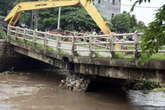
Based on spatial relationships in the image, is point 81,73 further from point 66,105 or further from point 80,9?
point 80,9

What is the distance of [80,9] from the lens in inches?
1299

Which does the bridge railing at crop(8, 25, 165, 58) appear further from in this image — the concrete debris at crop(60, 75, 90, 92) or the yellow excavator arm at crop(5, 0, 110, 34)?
the yellow excavator arm at crop(5, 0, 110, 34)

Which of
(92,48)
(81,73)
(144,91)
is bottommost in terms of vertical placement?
(144,91)

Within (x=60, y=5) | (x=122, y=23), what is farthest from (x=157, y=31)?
(x=122, y=23)

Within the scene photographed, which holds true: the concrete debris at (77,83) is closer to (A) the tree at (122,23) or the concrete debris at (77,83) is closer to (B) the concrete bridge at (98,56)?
(B) the concrete bridge at (98,56)

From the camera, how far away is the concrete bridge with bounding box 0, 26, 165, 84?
32.2 feet

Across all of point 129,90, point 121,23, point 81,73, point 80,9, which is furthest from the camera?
point 121,23

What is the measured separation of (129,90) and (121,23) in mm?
30164

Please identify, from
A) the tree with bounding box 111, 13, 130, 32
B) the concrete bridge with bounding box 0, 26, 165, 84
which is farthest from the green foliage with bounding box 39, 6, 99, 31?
the concrete bridge with bounding box 0, 26, 165, 84

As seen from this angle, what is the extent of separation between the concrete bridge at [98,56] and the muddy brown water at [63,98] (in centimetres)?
127

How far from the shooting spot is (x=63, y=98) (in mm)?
12078

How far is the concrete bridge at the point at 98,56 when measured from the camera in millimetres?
9820

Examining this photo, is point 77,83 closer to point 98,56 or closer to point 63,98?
point 63,98

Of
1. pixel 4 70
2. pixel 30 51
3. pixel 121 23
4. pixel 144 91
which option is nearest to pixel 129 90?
pixel 144 91
